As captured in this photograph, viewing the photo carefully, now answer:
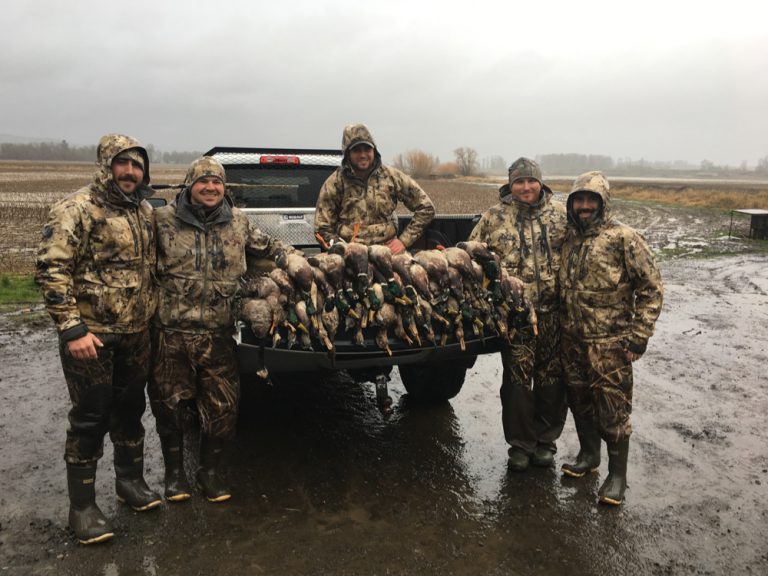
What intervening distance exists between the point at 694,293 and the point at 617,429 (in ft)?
26.0

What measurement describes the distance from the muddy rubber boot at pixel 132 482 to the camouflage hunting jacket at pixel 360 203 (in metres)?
2.13

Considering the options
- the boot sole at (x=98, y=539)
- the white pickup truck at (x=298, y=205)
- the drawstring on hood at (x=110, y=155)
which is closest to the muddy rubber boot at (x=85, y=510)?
the boot sole at (x=98, y=539)

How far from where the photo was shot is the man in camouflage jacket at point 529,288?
14.5ft

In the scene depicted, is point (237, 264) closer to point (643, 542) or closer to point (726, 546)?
point (643, 542)

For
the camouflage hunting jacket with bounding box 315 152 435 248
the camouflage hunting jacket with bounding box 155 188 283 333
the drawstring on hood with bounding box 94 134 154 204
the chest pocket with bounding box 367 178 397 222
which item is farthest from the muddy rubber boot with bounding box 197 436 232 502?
the chest pocket with bounding box 367 178 397 222

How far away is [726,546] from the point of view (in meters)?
3.61

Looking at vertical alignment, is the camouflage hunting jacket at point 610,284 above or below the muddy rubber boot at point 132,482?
above

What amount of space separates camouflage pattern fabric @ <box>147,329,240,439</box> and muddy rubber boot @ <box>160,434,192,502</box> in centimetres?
9

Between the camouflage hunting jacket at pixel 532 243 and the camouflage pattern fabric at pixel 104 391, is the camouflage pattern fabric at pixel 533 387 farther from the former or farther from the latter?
the camouflage pattern fabric at pixel 104 391

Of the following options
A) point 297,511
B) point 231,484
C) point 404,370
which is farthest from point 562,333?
point 231,484

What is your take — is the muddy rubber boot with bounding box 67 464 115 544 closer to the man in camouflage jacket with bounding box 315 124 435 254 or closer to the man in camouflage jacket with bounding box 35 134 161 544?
the man in camouflage jacket with bounding box 35 134 161 544

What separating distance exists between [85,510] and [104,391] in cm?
72

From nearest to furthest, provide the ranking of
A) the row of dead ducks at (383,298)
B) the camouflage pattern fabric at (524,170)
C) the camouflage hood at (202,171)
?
the row of dead ducks at (383,298) → the camouflage hood at (202,171) → the camouflage pattern fabric at (524,170)

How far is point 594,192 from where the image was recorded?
411 cm
